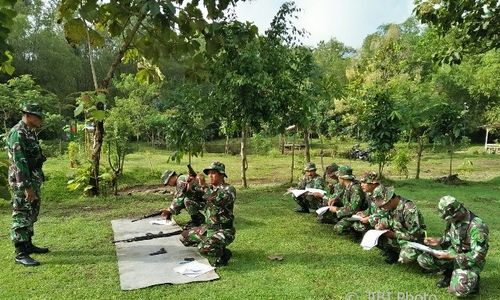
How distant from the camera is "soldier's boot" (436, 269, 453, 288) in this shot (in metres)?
4.62

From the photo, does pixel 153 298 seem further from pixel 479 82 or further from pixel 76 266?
pixel 479 82

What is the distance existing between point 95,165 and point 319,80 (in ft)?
18.4

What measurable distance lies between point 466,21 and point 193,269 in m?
5.18

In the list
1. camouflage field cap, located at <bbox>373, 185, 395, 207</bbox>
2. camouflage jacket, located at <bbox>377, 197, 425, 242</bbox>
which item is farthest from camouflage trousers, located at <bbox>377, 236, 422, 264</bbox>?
camouflage field cap, located at <bbox>373, 185, 395, 207</bbox>

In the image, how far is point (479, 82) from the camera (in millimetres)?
22828

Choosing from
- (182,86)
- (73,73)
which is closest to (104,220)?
(182,86)

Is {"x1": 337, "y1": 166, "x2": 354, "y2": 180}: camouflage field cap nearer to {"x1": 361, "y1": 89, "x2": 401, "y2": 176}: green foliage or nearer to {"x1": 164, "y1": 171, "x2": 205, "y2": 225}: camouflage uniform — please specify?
{"x1": 164, "y1": 171, "x2": 205, "y2": 225}: camouflage uniform

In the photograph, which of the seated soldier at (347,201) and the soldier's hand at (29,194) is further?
the seated soldier at (347,201)

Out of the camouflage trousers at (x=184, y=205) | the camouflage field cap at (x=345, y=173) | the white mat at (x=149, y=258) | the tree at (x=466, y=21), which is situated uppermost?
the tree at (x=466, y=21)

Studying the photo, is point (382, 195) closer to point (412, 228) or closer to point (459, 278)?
point (412, 228)

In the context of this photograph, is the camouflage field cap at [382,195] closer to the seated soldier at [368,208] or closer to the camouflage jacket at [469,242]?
the seated soldier at [368,208]

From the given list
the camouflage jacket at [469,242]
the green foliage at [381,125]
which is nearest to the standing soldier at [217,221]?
the camouflage jacket at [469,242]

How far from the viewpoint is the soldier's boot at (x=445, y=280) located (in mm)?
4617

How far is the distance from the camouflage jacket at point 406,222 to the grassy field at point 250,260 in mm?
416
